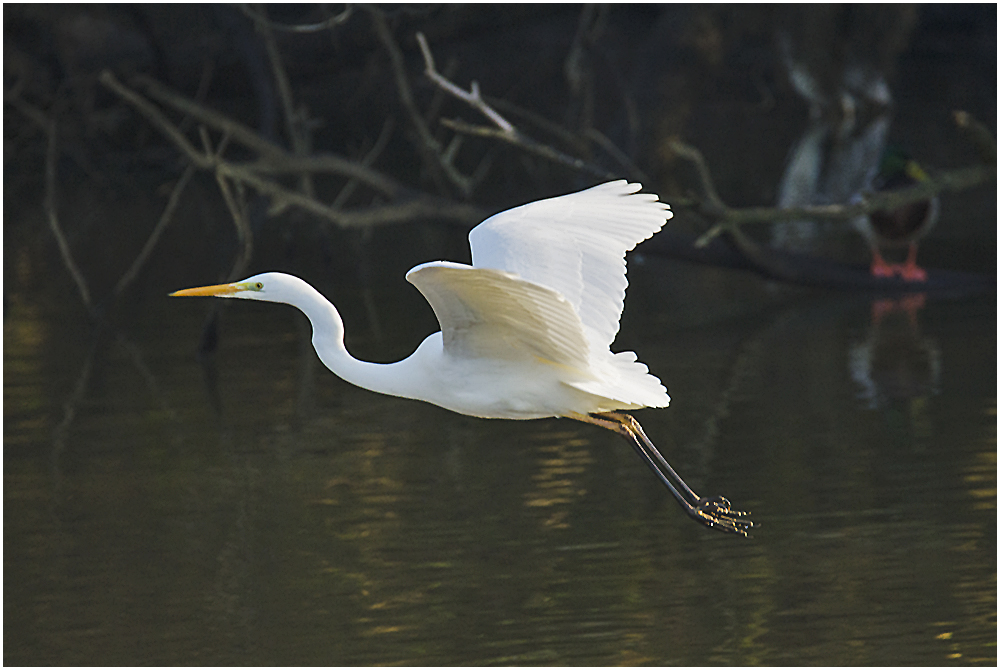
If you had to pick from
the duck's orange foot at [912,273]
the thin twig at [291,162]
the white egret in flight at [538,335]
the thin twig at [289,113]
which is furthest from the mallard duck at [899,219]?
the white egret in flight at [538,335]

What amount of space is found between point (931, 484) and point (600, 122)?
11953 millimetres

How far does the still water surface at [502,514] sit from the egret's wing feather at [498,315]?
1.28 meters

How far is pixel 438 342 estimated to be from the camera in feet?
14.0

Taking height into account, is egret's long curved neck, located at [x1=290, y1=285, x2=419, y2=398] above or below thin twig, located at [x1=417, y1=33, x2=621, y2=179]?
below

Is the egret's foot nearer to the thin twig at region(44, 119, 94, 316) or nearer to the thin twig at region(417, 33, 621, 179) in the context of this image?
the thin twig at region(417, 33, 621, 179)

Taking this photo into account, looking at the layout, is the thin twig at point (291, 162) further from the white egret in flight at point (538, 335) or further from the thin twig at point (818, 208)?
the white egret in flight at point (538, 335)

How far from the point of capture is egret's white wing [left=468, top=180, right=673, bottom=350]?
4.24 metres

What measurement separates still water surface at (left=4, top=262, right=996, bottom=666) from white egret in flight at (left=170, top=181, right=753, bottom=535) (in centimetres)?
108

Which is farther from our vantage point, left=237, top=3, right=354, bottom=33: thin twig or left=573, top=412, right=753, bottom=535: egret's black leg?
left=237, top=3, right=354, bottom=33: thin twig

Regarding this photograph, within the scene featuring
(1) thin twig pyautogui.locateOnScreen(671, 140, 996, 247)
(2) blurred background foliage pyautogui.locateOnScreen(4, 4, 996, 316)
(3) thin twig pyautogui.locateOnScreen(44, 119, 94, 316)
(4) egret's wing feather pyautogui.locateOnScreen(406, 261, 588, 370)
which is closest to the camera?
(4) egret's wing feather pyautogui.locateOnScreen(406, 261, 588, 370)

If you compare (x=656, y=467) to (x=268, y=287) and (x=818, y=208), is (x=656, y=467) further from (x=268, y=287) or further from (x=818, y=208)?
(x=818, y=208)

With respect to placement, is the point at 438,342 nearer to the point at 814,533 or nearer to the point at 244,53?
the point at 814,533

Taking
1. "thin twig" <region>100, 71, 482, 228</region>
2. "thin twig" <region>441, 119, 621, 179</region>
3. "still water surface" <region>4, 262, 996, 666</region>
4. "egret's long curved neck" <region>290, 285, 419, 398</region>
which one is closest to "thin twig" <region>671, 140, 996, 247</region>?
"thin twig" <region>441, 119, 621, 179</region>

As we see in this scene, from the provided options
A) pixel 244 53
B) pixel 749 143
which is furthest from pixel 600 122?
pixel 244 53
